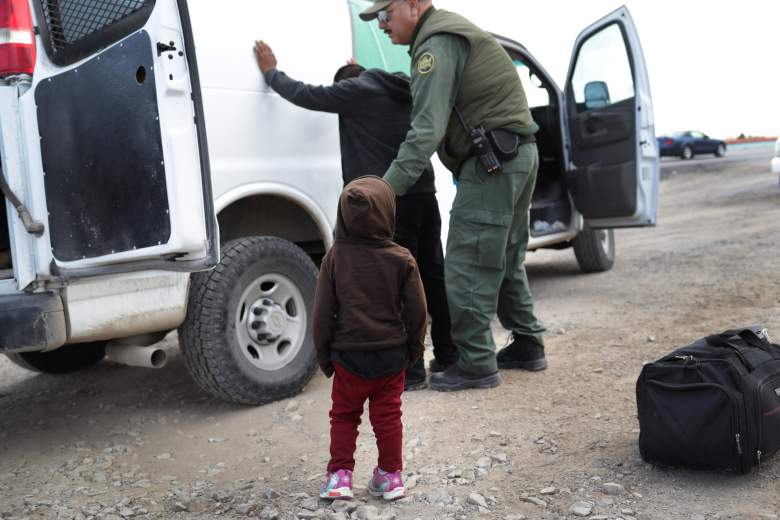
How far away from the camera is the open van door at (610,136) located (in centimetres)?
578

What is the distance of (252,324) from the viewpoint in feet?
12.1

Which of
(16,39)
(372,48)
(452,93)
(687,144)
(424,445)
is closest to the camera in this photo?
(16,39)

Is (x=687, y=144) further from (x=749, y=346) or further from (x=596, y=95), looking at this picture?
(x=749, y=346)

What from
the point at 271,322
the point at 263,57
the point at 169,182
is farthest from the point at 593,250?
the point at 169,182

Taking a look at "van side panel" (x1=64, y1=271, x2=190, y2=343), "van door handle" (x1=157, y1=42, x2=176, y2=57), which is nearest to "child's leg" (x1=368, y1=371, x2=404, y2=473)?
"van side panel" (x1=64, y1=271, x2=190, y2=343)

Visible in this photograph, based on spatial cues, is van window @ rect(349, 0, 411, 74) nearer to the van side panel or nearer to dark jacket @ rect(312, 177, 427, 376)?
the van side panel

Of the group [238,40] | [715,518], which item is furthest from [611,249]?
[715,518]

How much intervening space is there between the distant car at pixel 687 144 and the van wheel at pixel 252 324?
28176mm

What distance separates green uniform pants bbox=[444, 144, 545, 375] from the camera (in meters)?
3.68

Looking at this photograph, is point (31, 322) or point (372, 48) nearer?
point (31, 322)

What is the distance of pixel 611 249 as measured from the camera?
7.39 meters

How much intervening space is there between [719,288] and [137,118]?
4.51 m

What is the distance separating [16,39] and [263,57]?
1.12 m

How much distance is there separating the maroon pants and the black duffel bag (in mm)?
846
